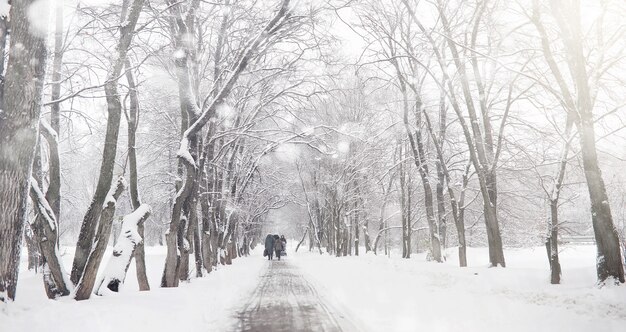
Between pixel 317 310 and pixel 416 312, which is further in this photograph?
pixel 317 310

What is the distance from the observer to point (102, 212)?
7.41 meters

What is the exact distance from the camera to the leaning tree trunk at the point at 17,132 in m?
4.91

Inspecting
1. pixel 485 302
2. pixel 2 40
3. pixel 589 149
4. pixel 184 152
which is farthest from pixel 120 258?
pixel 589 149

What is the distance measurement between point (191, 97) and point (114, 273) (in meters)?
4.96

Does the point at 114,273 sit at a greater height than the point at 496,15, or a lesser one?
lesser

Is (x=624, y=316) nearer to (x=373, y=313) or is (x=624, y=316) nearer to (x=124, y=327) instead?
(x=373, y=313)

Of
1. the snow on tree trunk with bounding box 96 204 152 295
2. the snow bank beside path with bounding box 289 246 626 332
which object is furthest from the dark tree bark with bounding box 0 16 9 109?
the snow bank beside path with bounding box 289 246 626 332

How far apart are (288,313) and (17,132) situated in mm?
5299

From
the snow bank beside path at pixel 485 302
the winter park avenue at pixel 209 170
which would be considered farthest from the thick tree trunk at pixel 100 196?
the snow bank beside path at pixel 485 302

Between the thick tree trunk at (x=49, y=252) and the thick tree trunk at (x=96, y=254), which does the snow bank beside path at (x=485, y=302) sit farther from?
the thick tree trunk at (x=49, y=252)

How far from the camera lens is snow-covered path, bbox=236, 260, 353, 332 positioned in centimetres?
673

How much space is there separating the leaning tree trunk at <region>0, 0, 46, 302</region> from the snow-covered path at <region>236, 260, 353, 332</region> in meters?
3.22

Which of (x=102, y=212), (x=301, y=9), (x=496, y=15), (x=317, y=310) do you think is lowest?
(x=317, y=310)

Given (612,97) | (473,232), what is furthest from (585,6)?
(473,232)
